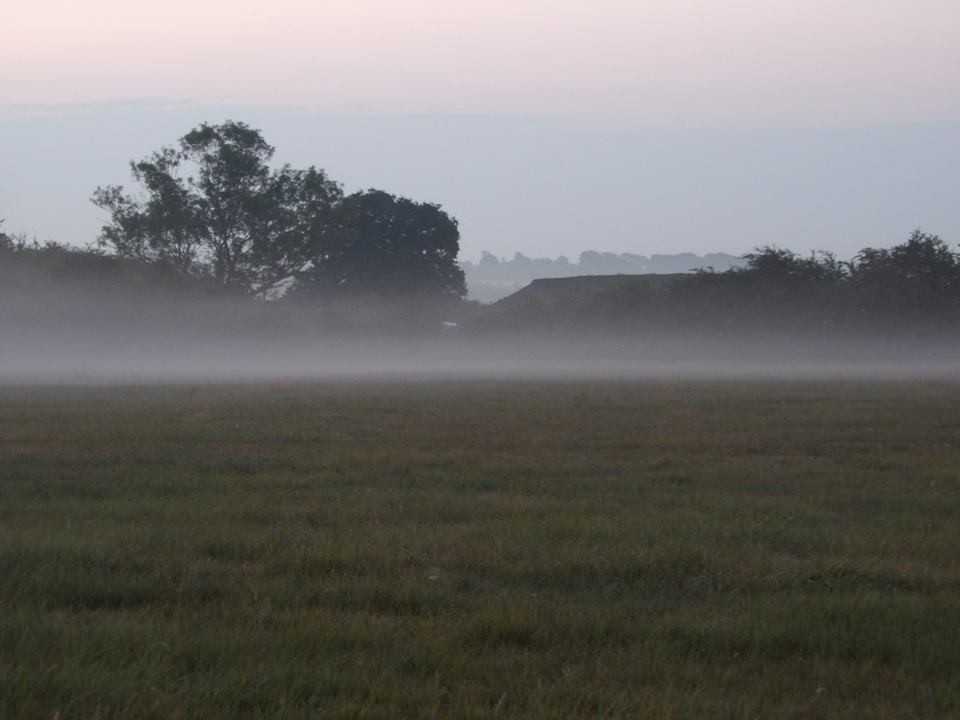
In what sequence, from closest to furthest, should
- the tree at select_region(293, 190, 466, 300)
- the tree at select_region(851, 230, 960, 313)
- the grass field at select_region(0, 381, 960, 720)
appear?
the grass field at select_region(0, 381, 960, 720) → the tree at select_region(851, 230, 960, 313) → the tree at select_region(293, 190, 466, 300)

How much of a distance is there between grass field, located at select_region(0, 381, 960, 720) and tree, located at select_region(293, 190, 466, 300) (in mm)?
56357

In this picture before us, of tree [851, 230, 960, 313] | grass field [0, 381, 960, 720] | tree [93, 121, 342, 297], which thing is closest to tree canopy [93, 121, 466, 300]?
tree [93, 121, 342, 297]

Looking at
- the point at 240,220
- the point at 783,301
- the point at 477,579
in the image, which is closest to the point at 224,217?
the point at 240,220

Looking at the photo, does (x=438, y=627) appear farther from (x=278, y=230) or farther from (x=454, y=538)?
(x=278, y=230)

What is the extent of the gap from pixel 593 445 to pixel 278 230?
2157 inches

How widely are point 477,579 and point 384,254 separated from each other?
69.6 m

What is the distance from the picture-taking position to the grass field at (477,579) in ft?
14.0

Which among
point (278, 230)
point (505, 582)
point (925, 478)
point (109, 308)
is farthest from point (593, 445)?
point (278, 230)

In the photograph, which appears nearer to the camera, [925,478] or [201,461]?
[925,478]

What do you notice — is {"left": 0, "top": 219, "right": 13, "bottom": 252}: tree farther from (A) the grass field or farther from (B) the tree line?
(A) the grass field

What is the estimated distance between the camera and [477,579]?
6105mm

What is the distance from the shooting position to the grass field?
168 inches

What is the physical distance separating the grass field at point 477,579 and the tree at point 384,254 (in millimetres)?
56357

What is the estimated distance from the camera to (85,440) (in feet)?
42.1
